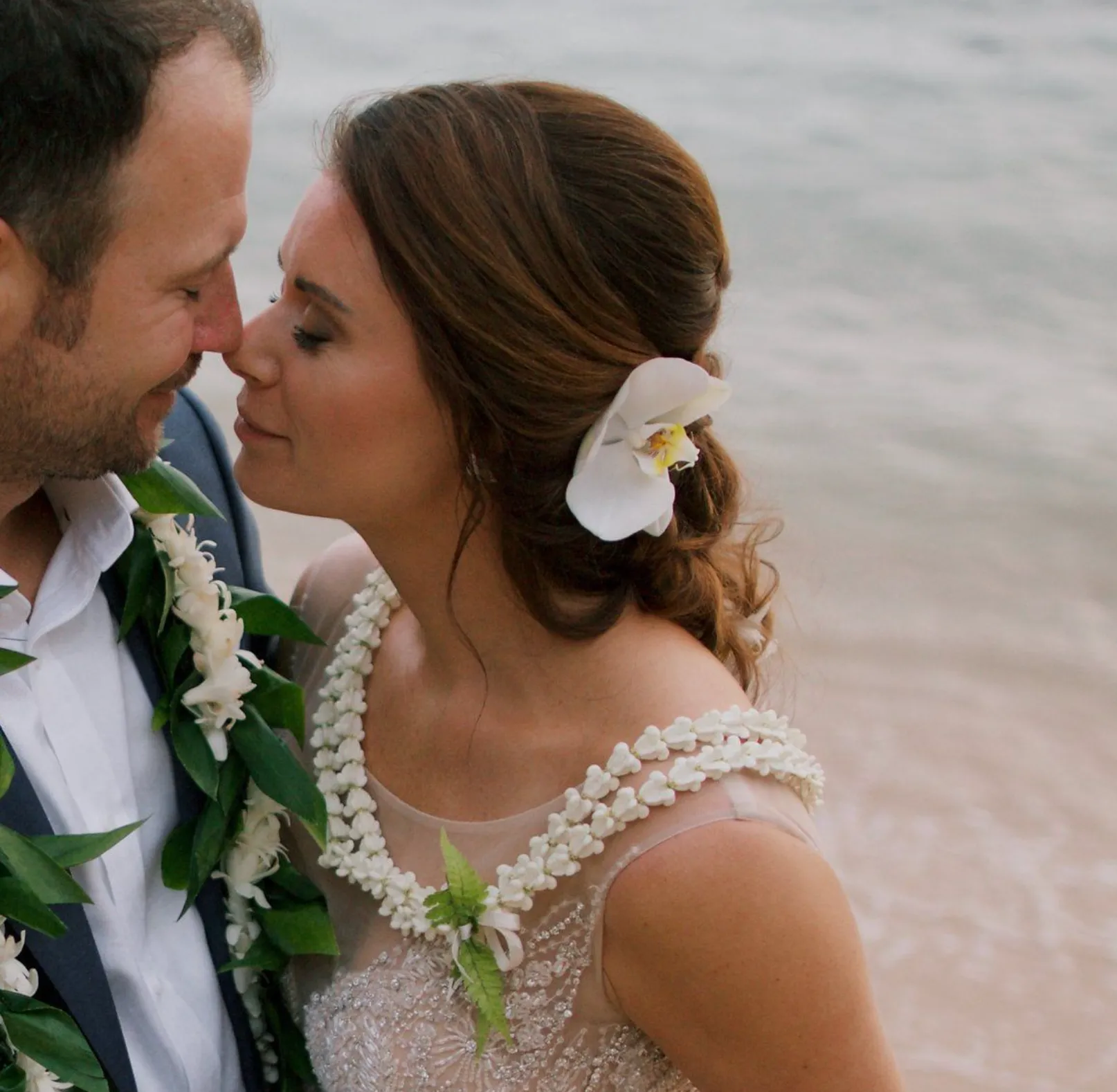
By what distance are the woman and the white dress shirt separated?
19cm

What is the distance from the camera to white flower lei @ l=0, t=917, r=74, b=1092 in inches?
60.5

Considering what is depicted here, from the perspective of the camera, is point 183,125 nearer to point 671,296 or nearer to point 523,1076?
point 671,296

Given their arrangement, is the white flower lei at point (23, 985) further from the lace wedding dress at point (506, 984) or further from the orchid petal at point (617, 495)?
the orchid petal at point (617, 495)

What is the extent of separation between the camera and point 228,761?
1.84m

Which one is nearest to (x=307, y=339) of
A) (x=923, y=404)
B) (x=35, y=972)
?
(x=35, y=972)

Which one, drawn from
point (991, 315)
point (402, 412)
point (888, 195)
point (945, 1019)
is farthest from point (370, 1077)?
point (888, 195)

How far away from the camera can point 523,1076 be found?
182 centimetres

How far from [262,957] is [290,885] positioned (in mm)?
95

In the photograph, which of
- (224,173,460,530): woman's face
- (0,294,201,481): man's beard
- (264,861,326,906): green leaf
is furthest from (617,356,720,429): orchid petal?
(264,861,326,906): green leaf

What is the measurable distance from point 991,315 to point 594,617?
14.3 feet

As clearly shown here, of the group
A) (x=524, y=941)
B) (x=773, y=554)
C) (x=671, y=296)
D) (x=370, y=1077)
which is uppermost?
(x=671, y=296)

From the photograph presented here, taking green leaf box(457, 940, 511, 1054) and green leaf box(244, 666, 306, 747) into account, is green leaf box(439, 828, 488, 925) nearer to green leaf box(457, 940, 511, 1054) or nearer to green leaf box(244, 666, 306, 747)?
green leaf box(457, 940, 511, 1054)

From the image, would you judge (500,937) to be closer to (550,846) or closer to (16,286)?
(550,846)

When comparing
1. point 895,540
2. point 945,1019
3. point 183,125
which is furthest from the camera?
point 895,540
